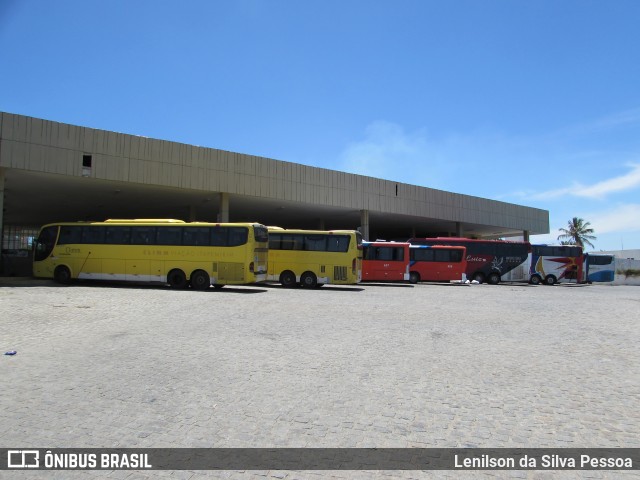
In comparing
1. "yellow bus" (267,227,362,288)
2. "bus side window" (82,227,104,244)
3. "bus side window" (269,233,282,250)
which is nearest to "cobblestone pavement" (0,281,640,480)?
"bus side window" (82,227,104,244)

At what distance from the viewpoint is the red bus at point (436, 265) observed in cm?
2903

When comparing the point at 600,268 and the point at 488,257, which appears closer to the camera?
the point at 488,257

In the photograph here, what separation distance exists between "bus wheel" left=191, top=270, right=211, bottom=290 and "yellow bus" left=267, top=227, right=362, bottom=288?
4.20 meters

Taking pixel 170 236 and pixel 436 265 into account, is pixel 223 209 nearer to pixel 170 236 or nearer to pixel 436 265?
pixel 170 236

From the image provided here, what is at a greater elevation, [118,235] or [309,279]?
[118,235]

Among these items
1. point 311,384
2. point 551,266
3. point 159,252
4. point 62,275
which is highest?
point 159,252

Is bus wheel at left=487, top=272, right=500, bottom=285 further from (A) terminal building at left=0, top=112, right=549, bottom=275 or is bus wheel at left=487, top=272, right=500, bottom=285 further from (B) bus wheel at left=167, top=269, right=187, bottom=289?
(B) bus wheel at left=167, top=269, right=187, bottom=289

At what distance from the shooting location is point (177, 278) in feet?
61.8

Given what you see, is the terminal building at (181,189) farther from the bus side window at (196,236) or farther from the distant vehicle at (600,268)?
the distant vehicle at (600,268)

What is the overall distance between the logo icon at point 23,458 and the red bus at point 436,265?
26801mm

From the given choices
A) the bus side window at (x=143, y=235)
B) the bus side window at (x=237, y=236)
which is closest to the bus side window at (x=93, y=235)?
the bus side window at (x=143, y=235)

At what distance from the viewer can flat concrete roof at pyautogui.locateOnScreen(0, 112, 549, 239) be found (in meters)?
20.5

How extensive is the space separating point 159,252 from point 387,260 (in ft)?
44.7

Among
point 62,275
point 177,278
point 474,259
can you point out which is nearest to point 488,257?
point 474,259
